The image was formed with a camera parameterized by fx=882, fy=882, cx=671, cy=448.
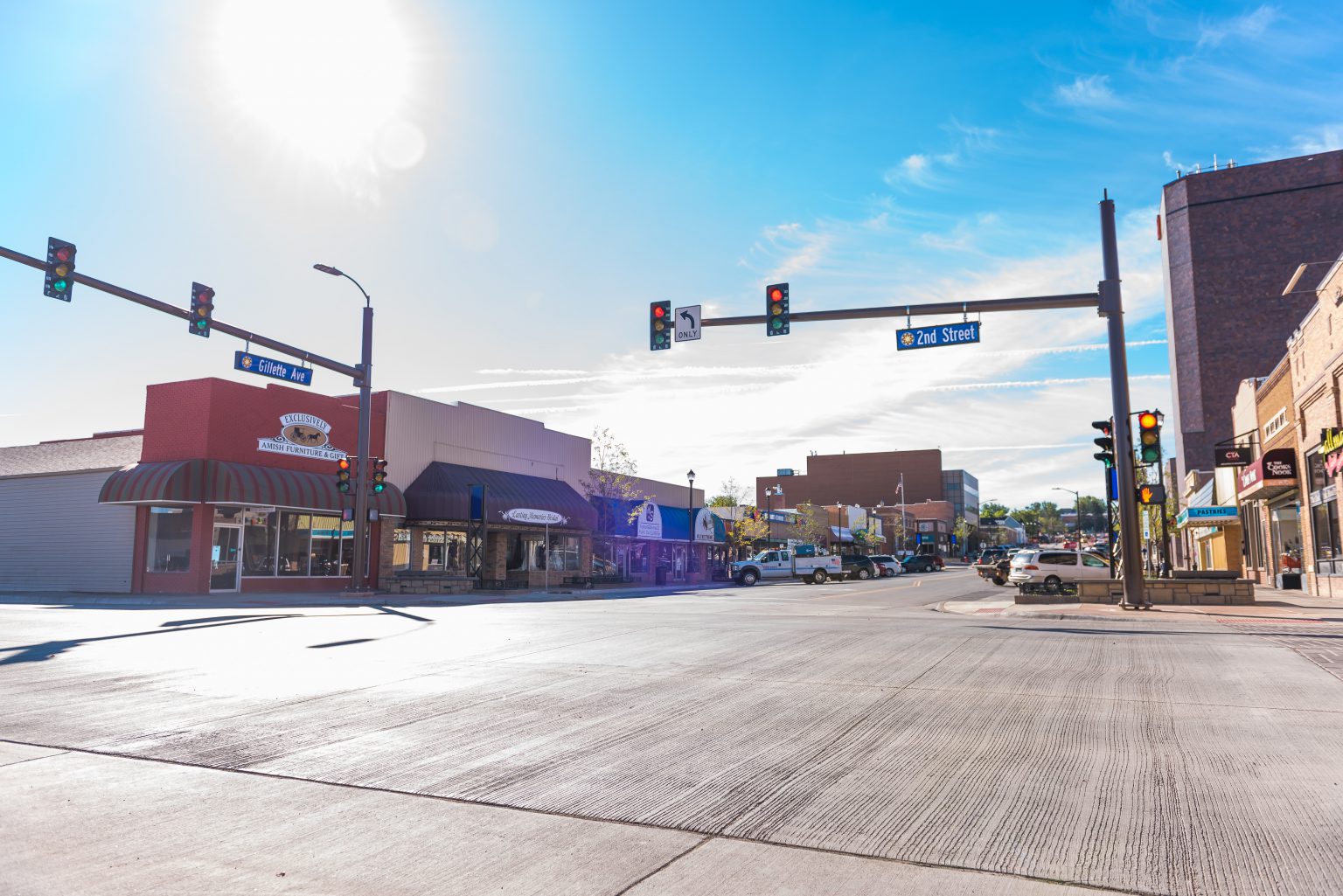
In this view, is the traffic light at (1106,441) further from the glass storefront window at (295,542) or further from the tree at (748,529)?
the tree at (748,529)

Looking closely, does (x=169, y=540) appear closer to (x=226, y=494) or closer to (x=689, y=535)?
(x=226, y=494)

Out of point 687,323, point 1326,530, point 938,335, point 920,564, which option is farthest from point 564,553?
point 920,564

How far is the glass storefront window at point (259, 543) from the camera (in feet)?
100.0

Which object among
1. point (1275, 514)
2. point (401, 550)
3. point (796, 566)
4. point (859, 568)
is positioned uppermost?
point (1275, 514)

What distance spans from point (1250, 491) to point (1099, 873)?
36.2m

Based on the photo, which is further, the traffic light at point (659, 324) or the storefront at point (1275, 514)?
the storefront at point (1275, 514)

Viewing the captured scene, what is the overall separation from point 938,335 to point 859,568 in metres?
38.3

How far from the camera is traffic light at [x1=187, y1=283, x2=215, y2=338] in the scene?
1953cm

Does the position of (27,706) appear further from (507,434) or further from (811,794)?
(507,434)

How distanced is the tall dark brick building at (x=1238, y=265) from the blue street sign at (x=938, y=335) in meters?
58.6

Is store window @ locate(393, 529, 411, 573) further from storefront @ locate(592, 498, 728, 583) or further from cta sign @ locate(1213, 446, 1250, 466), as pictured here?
cta sign @ locate(1213, 446, 1250, 466)

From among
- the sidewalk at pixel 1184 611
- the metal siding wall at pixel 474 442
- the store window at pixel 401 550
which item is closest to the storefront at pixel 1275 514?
the sidewalk at pixel 1184 611

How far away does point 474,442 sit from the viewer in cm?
4022

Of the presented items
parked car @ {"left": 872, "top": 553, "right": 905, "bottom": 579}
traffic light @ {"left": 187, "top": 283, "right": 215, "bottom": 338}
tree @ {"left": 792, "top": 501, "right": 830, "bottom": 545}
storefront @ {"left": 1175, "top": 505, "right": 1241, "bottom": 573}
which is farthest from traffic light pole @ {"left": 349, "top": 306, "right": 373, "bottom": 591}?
tree @ {"left": 792, "top": 501, "right": 830, "bottom": 545}
